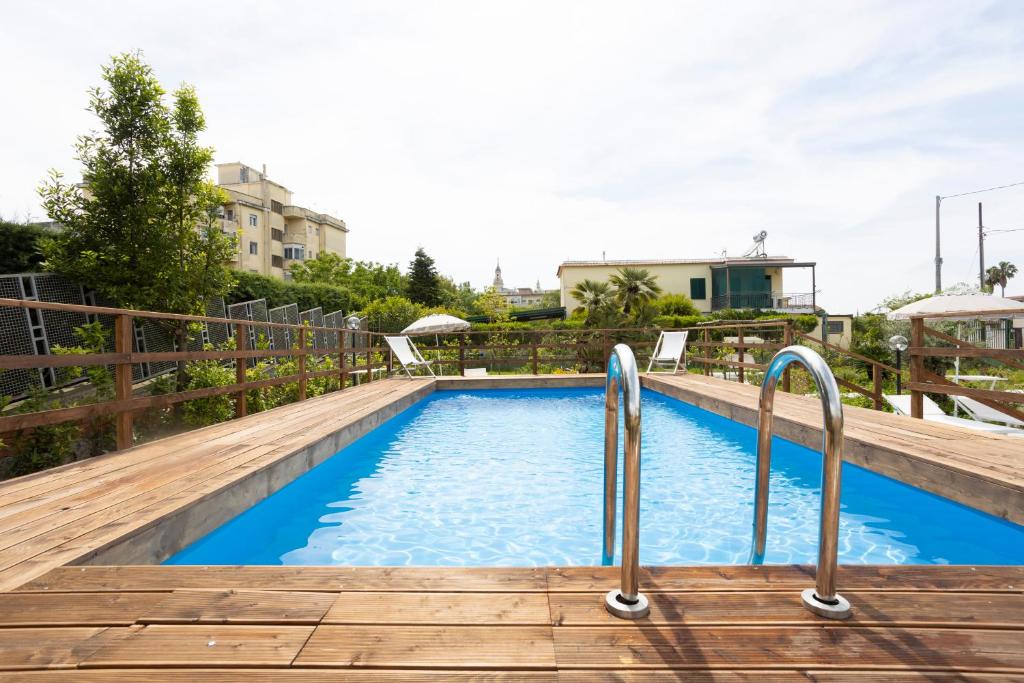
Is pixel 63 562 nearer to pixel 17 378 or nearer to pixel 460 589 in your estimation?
pixel 460 589

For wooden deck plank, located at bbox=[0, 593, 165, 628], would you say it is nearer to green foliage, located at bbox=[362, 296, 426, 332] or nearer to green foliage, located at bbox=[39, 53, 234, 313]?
green foliage, located at bbox=[39, 53, 234, 313]

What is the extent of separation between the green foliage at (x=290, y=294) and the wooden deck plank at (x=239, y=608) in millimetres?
10604

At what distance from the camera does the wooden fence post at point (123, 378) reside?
3637mm

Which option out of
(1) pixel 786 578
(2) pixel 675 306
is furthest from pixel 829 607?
(2) pixel 675 306

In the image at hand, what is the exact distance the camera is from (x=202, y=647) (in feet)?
4.36

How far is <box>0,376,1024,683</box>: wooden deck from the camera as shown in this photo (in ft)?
4.10

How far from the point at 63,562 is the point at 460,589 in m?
1.34

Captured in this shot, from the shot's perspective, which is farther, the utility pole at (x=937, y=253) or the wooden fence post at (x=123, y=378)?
the utility pole at (x=937, y=253)

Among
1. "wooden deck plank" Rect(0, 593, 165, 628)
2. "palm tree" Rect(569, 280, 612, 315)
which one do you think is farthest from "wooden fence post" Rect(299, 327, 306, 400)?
"palm tree" Rect(569, 280, 612, 315)

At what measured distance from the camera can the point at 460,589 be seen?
Answer: 1.64 m

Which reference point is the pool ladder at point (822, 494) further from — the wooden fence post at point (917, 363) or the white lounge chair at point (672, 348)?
the white lounge chair at point (672, 348)

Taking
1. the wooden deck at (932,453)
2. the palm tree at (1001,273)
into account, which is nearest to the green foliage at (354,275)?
the wooden deck at (932,453)

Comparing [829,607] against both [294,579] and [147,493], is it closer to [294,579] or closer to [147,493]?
[294,579]

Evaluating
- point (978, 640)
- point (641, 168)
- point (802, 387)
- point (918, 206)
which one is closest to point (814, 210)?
point (918, 206)
